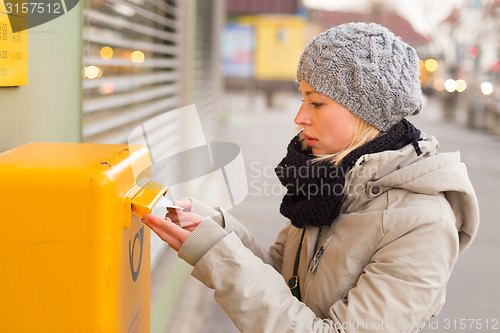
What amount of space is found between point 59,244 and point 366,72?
98 cm

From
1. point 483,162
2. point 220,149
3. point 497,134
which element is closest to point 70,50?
point 220,149

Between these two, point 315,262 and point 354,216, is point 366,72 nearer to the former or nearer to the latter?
point 354,216

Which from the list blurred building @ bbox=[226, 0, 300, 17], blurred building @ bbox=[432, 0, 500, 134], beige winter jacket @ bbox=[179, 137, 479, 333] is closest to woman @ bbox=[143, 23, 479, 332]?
beige winter jacket @ bbox=[179, 137, 479, 333]

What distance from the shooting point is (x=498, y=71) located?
23281 mm

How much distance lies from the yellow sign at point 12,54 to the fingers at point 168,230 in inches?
21.9

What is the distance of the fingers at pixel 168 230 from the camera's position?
164 cm

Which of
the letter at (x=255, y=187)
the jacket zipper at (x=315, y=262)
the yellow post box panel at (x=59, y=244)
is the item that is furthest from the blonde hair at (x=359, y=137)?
the letter at (x=255, y=187)

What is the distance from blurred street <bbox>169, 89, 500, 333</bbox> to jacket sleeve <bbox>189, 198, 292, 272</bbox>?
1874 mm

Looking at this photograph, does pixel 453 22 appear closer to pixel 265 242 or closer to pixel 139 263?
pixel 265 242

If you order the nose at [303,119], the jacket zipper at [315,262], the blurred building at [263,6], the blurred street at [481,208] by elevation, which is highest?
the blurred building at [263,6]

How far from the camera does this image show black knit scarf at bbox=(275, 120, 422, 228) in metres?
1.77

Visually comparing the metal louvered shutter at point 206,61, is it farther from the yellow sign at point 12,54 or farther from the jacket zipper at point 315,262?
the jacket zipper at point 315,262

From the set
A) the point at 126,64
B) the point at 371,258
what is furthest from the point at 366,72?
the point at 126,64

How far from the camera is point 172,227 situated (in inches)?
65.1
